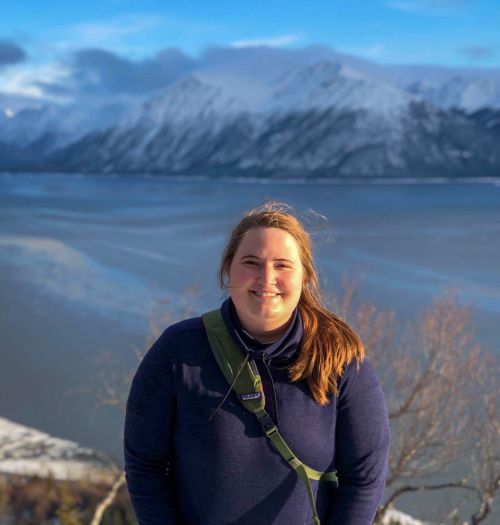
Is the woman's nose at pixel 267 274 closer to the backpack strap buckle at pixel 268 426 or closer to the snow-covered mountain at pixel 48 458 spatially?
the backpack strap buckle at pixel 268 426

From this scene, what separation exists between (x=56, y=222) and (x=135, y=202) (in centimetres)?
1298

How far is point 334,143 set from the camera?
9750 cm

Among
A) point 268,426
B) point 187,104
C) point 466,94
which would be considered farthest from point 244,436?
point 187,104

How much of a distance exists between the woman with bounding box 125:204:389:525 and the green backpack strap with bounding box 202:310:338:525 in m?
0.01

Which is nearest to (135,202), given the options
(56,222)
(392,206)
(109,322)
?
(56,222)

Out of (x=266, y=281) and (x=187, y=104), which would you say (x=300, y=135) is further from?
(x=266, y=281)

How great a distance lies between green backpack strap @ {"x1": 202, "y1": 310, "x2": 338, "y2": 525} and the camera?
1340mm

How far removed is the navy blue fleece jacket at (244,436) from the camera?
53.7 inches

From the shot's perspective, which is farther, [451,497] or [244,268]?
[451,497]

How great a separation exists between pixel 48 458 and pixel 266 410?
9.55 metres

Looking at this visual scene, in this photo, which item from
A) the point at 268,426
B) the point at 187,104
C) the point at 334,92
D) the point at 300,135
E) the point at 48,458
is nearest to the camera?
the point at 268,426

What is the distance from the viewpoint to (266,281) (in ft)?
4.48

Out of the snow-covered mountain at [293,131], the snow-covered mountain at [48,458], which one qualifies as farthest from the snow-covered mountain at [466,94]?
the snow-covered mountain at [48,458]

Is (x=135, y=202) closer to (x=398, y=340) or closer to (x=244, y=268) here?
(x=398, y=340)
